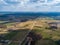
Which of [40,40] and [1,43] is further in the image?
[40,40]

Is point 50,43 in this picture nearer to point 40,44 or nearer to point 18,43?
point 40,44

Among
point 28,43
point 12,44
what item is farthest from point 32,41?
point 12,44

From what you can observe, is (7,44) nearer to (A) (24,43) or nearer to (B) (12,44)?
(B) (12,44)

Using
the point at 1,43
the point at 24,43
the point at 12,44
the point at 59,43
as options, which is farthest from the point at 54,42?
the point at 1,43

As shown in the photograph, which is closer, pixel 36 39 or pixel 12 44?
pixel 12 44

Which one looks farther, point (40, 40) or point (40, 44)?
point (40, 40)

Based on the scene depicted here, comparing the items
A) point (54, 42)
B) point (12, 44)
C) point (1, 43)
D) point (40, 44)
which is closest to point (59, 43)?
point (54, 42)

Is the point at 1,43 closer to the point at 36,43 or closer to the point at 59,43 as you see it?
the point at 36,43
